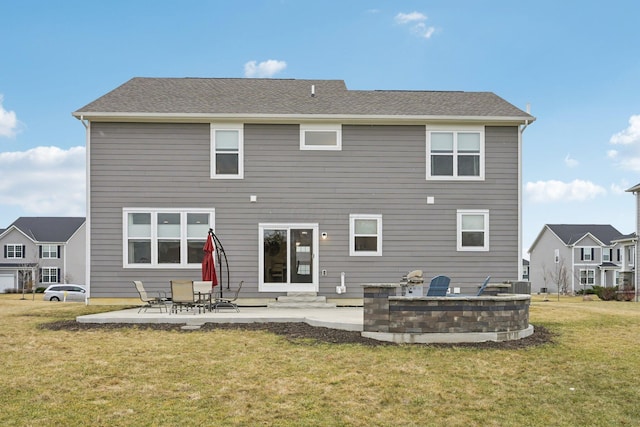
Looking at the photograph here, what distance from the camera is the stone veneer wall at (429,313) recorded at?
8.98 metres

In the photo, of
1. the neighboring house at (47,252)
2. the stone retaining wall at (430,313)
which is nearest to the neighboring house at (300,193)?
the stone retaining wall at (430,313)

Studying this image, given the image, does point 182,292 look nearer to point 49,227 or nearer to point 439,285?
point 439,285

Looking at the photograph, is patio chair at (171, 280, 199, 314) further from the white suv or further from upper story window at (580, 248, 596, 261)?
upper story window at (580, 248, 596, 261)

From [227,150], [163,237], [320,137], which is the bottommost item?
[163,237]

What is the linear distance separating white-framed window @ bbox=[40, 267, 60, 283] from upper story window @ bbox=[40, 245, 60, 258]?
1185mm

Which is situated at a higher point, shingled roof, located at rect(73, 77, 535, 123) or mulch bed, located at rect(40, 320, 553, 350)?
shingled roof, located at rect(73, 77, 535, 123)

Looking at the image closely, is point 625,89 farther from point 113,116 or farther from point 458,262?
point 113,116

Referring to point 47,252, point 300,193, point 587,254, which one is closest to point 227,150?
point 300,193

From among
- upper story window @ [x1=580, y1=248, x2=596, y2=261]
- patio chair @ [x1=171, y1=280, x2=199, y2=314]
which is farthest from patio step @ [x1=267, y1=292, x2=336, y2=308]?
upper story window @ [x1=580, y1=248, x2=596, y2=261]

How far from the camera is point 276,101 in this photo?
15812mm

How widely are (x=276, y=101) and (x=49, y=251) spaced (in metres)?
38.5

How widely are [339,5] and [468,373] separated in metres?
13.0

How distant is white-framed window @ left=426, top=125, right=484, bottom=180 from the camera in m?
15.3

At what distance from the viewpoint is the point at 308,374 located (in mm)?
7039
